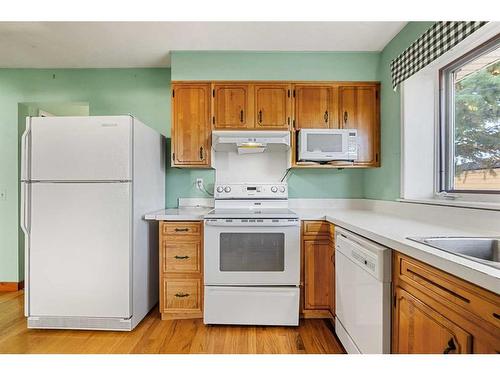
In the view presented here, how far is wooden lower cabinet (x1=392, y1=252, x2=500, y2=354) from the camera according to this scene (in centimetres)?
81

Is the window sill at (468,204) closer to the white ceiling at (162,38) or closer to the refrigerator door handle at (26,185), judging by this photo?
the white ceiling at (162,38)

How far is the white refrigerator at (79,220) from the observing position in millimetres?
2064

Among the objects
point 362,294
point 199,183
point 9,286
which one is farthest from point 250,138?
point 9,286

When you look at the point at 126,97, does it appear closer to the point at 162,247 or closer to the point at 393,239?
the point at 162,247

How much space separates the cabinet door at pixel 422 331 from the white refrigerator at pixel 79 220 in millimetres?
1746

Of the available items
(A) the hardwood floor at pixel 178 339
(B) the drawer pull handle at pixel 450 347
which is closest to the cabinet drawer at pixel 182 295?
(A) the hardwood floor at pixel 178 339

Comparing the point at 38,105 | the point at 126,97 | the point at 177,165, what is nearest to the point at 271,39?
the point at 177,165

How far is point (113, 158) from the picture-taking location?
2.06 metres

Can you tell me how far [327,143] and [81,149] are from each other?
1.98 m

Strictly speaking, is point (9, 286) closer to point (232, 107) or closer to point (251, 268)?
point (251, 268)

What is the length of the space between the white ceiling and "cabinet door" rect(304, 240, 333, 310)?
1738 millimetres

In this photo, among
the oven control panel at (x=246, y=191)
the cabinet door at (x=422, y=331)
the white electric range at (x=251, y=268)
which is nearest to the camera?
the cabinet door at (x=422, y=331)

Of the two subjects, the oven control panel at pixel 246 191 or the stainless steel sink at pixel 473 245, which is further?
the oven control panel at pixel 246 191

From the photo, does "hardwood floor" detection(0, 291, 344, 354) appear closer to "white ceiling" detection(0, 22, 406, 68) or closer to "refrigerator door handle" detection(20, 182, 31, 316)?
"refrigerator door handle" detection(20, 182, 31, 316)
